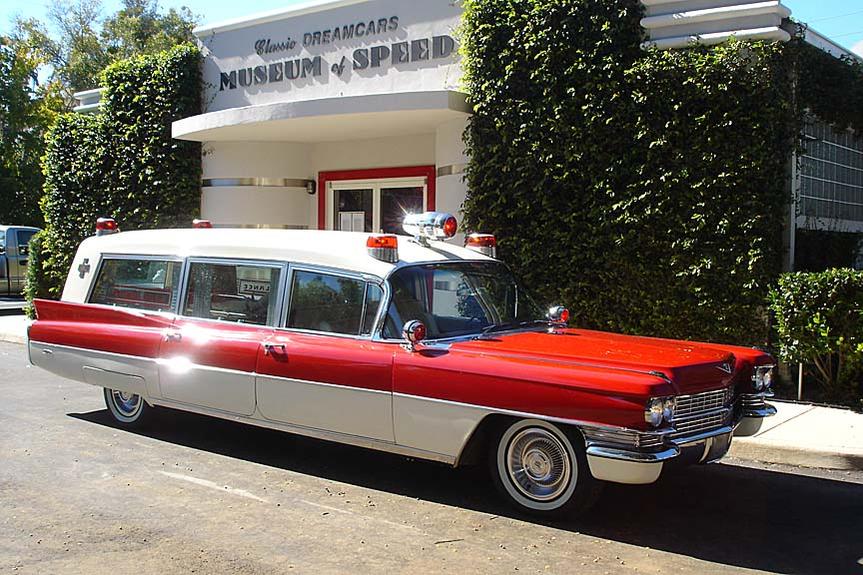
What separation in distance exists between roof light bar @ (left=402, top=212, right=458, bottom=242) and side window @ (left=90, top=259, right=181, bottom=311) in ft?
6.70

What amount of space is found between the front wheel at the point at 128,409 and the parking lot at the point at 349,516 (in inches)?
10.0

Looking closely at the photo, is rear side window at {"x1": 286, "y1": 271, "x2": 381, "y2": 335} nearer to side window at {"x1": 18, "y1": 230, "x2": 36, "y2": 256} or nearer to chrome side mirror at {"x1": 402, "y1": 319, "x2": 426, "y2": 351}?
chrome side mirror at {"x1": 402, "y1": 319, "x2": 426, "y2": 351}

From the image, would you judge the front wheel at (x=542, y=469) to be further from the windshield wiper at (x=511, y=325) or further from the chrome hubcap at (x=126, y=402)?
the chrome hubcap at (x=126, y=402)

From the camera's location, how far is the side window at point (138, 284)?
23.5ft

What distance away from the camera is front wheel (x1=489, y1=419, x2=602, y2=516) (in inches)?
198

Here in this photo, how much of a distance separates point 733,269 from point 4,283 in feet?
61.5

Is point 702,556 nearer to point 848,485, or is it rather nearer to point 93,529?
point 848,485

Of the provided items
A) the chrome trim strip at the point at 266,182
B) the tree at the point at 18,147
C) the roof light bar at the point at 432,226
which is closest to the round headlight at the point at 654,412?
the roof light bar at the point at 432,226

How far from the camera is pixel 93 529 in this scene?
4.92 m

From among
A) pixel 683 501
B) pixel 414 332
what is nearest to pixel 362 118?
pixel 414 332

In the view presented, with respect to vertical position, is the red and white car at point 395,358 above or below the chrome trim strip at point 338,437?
above

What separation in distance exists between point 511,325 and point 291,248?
5.78 feet

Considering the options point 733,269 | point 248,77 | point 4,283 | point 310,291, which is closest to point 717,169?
point 733,269

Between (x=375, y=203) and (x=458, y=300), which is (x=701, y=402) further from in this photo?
(x=375, y=203)
